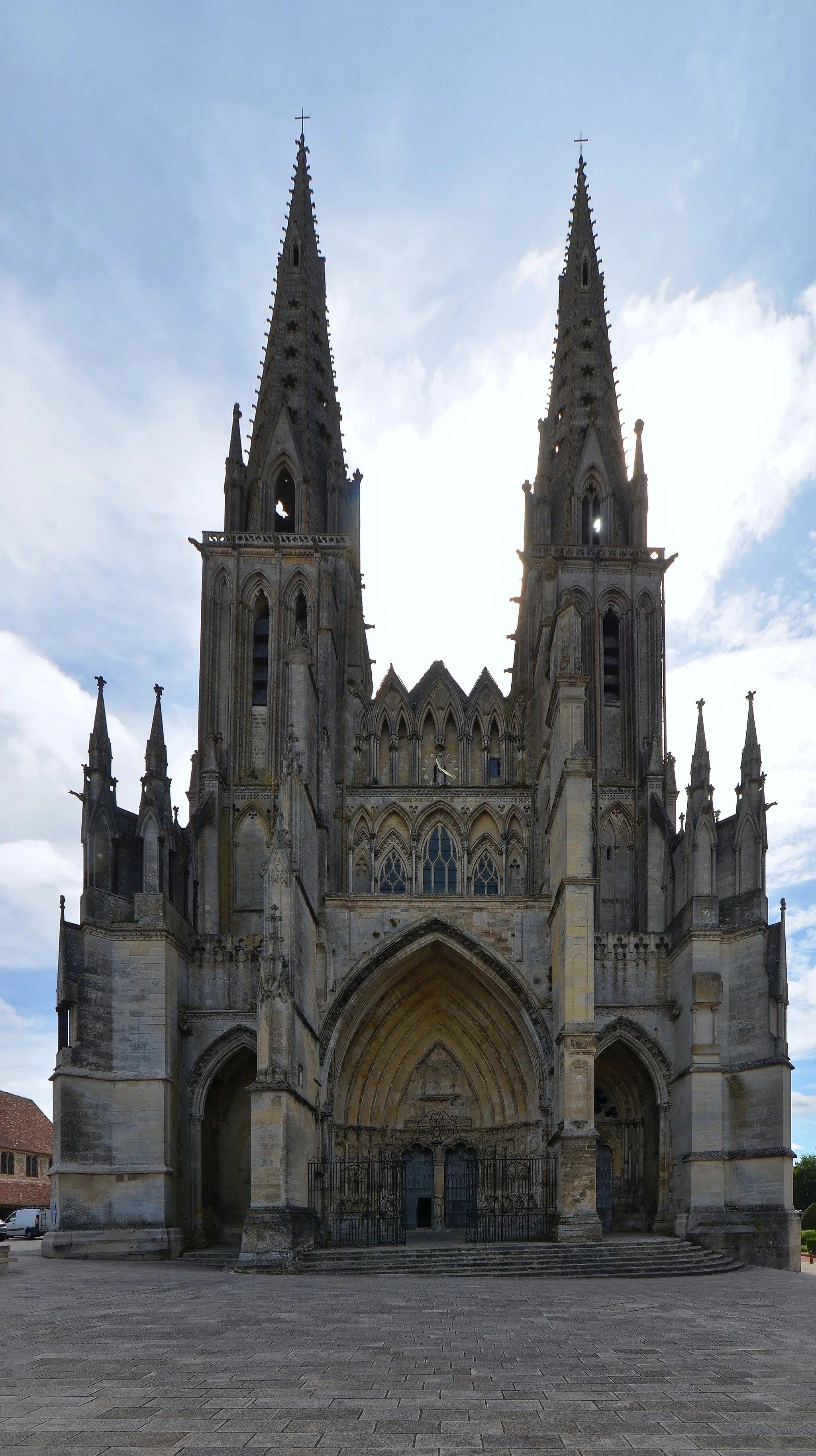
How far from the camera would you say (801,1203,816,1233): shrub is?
35.2 metres

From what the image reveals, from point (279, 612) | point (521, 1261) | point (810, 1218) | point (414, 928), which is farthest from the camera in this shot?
point (810, 1218)

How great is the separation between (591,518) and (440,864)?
37.2ft

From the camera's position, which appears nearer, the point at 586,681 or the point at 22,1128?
the point at 586,681

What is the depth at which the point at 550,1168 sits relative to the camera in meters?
23.2

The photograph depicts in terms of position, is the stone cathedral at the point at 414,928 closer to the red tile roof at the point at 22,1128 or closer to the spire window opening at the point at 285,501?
the spire window opening at the point at 285,501

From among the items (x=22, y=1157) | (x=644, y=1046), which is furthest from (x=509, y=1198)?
(x=22, y=1157)

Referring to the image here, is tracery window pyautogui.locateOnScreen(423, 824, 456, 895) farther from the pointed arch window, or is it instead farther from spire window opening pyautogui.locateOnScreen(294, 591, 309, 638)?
the pointed arch window

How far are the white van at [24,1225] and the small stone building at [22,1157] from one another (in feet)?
17.2

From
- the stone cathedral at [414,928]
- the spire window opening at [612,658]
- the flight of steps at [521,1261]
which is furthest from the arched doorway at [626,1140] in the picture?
the spire window opening at [612,658]

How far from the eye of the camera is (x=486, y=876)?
1156 inches

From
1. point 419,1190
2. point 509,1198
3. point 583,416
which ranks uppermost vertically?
point 583,416

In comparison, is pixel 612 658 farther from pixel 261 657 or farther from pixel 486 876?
pixel 261 657

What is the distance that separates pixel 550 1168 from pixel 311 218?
28904mm

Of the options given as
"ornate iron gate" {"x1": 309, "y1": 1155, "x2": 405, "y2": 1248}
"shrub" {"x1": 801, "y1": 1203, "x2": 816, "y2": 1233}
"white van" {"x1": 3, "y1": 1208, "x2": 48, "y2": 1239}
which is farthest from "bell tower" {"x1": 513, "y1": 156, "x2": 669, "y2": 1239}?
"white van" {"x1": 3, "y1": 1208, "x2": 48, "y2": 1239}
